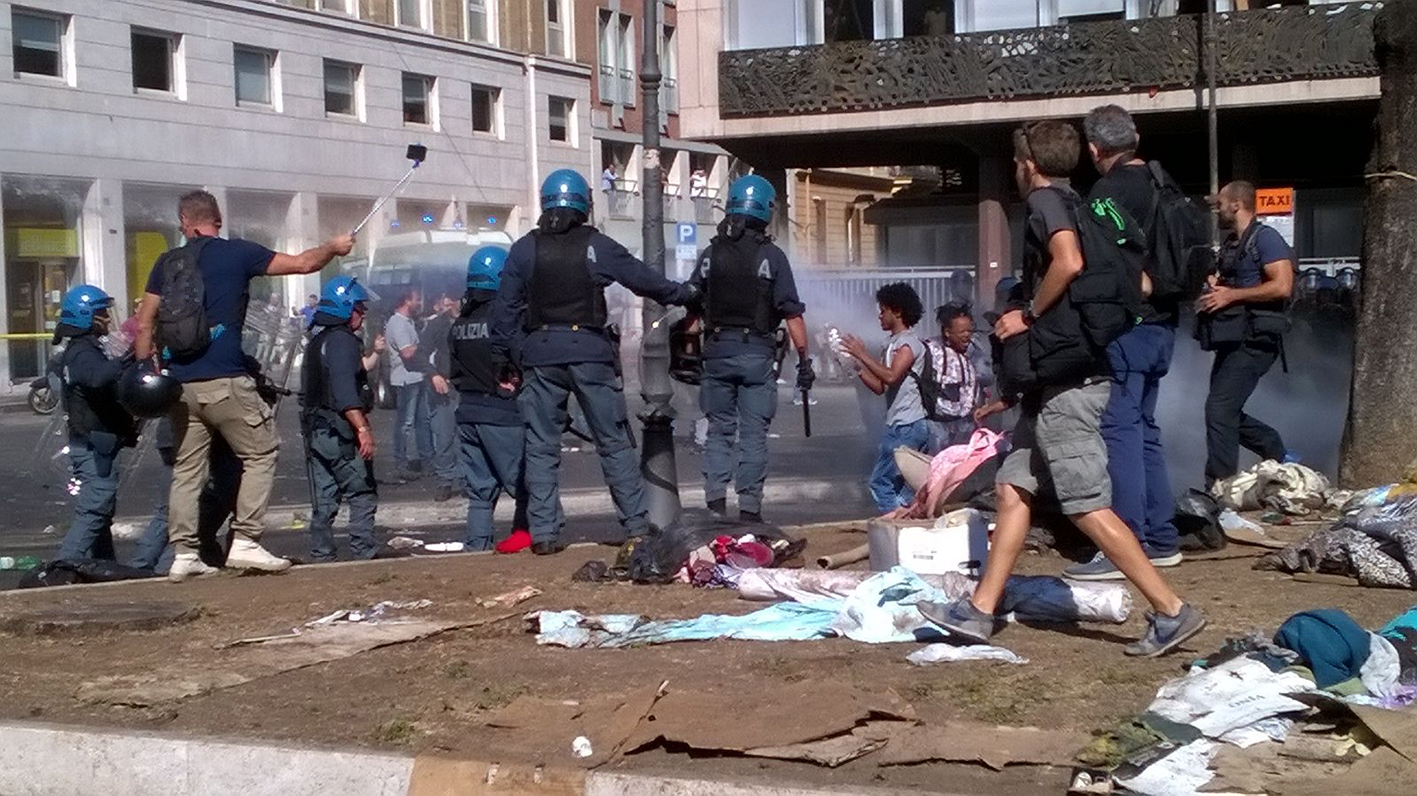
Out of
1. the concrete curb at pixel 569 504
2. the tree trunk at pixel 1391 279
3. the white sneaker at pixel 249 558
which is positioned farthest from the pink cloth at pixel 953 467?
the concrete curb at pixel 569 504

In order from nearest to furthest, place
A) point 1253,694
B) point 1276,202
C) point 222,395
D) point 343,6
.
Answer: point 1253,694
point 222,395
point 1276,202
point 343,6

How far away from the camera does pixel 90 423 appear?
8883 mm

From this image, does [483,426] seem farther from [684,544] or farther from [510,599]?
[510,599]

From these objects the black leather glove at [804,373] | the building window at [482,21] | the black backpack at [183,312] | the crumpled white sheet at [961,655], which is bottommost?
the crumpled white sheet at [961,655]

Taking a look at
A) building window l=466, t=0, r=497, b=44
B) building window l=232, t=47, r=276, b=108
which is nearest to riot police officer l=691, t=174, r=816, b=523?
building window l=232, t=47, r=276, b=108

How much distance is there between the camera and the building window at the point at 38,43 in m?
28.9

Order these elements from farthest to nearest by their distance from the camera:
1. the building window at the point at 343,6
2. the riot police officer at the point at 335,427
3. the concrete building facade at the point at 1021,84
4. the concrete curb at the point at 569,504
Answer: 1. the building window at the point at 343,6
2. the concrete building facade at the point at 1021,84
3. the concrete curb at the point at 569,504
4. the riot police officer at the point at 335,427

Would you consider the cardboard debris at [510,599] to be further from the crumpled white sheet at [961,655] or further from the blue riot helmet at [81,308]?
the blue riot helmet at [81,308]

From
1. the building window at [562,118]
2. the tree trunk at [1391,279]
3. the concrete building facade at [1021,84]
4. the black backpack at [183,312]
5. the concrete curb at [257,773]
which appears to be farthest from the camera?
the building window at [562,118]

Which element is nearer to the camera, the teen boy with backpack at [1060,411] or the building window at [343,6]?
the teen boy with backpack at [1060,411]

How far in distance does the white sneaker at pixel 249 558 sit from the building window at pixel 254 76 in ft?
88.6

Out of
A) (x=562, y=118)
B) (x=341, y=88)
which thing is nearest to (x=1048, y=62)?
(x=341, y=88)

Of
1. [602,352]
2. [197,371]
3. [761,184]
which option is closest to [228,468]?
[197,371]

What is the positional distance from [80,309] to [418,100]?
3066cm
